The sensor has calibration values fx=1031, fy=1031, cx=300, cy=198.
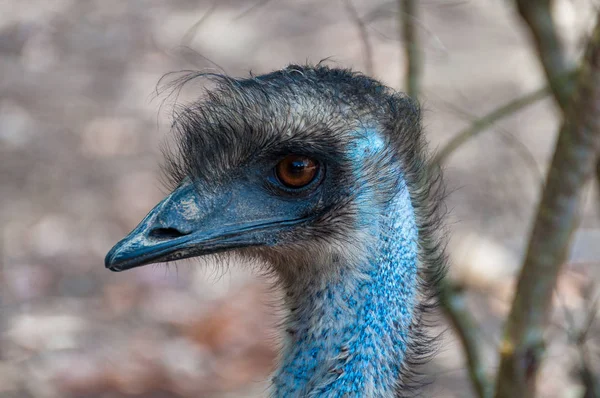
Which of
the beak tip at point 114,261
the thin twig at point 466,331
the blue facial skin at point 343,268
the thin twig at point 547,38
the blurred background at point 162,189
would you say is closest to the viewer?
the beak tip at point 114,261

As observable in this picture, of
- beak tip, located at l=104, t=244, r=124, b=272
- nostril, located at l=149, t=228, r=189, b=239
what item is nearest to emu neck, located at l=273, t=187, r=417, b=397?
nostril, located at l=149, t=228, r=189, b=239

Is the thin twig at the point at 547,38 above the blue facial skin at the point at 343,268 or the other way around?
above

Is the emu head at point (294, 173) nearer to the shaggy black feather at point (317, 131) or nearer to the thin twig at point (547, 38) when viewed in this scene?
the shaggy black feather at point (317, 131)

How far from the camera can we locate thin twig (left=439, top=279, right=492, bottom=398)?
336 cm

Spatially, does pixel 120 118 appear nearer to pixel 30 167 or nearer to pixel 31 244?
pixel 30 167

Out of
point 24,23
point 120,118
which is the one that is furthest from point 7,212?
point 24,23

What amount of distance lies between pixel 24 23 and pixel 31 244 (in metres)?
2.82

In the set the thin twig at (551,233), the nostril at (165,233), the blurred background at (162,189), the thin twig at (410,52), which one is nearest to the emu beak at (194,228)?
the nostril at (165,233)

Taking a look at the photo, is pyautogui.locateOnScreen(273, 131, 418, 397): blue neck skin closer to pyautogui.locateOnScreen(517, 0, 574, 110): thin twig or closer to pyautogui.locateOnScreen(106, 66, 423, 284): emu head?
pyautogui.locateOnScreen(106, 66, 423, 284): emu head

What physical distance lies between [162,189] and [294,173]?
3.75 m

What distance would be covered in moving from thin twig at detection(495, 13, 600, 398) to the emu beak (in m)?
0.69

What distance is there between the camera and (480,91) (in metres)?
7.21

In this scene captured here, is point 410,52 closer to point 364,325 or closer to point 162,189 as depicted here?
point 364,325

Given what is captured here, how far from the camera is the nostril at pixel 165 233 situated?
7.66 feet
